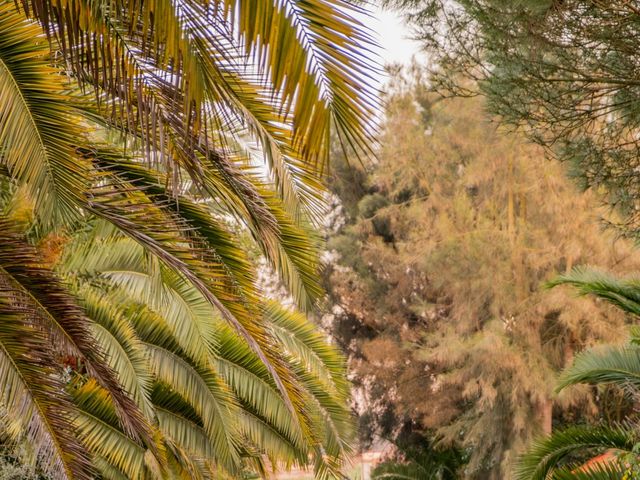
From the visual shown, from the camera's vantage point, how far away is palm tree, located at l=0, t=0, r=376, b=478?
2.58m

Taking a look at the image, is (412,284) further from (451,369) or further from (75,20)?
(75,20)

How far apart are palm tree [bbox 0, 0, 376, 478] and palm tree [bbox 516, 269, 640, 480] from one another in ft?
11.6

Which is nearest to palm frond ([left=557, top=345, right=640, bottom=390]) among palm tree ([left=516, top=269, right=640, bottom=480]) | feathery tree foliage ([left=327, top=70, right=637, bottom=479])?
palm tree ([left=516, top=269, right=640, bottom=480])

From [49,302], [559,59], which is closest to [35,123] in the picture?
[49,302]

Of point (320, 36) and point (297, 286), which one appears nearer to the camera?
point (320, 36)

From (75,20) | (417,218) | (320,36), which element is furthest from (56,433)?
(417,218)

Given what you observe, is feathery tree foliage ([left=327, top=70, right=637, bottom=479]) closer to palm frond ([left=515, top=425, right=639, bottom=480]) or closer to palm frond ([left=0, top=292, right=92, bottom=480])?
palm frond ([left=515, top=425, right=639, bottom=480])

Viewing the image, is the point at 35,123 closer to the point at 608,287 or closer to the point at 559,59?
the point at 559,59

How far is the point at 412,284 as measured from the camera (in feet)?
83.6

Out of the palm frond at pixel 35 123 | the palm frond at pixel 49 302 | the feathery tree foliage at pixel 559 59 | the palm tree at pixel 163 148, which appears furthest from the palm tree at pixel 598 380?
the palm frond at pixel 35 123

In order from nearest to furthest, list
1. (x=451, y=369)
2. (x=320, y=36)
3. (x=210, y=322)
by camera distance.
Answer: (x=320, y=36), (x=210, y=322), (x=451, y=369)

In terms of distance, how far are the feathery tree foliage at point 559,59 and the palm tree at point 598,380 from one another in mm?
750

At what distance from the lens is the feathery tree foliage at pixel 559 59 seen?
23.6 feet

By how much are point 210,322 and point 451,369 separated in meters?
15.5
